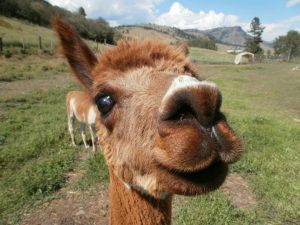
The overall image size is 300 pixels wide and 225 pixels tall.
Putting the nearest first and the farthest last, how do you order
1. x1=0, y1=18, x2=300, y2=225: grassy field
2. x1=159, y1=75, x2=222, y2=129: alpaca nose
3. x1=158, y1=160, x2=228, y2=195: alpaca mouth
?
x1=159, y1=75, x2=222, y2=129: alpaca nose, x1=158, y1=160, x2=228, y2=195: alpaca mouth, x1=0, y1=18, x2=300, y2=225: grassy field

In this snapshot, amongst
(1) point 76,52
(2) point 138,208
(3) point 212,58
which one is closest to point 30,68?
(1) point 76,52

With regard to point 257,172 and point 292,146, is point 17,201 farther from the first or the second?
point 292,146

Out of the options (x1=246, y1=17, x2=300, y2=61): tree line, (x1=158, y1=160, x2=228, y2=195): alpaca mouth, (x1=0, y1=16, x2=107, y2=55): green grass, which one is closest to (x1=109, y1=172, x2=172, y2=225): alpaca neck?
(x1=158, y1=160, x2=228, y2=195): alpaca mouth

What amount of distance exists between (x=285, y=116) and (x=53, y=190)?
1128 centimetres

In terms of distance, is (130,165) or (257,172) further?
(257,172)

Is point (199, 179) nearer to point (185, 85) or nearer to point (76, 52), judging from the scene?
point (185, 85)

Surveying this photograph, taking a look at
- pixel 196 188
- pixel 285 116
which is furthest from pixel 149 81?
pixel 285 116

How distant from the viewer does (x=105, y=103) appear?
2404 millimetres

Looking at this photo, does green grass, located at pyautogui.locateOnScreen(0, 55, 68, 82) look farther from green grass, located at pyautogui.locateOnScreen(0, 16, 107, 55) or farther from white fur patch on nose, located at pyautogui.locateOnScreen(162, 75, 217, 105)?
white fur patch on nose, located at pyautogui.locateOnScreen(162, 75, 217, 105)

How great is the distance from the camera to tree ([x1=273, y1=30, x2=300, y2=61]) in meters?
89.3

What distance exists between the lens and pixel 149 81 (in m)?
2.22

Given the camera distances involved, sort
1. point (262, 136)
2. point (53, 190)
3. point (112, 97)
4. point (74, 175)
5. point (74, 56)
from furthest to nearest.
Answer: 1. point (262, 136)
2. point (74, 175)
3. point (53, 190)
4. point (74, 56)
5. point (112, 97)

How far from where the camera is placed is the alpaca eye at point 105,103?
2.38 m

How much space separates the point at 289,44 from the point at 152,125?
100 meters
